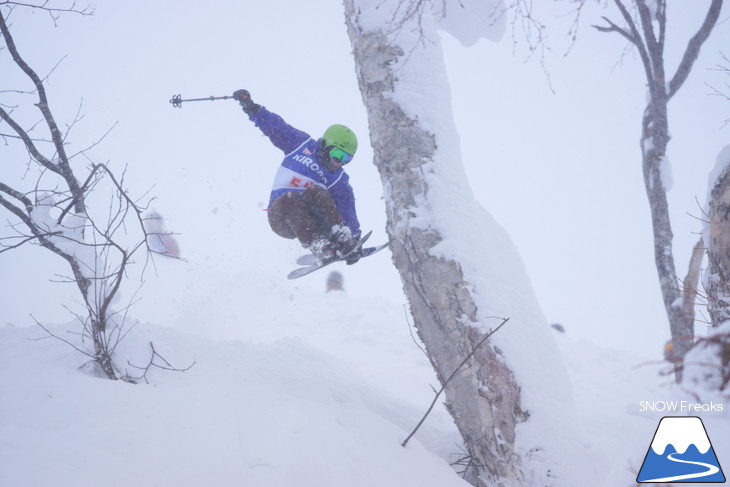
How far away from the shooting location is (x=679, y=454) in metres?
0.90

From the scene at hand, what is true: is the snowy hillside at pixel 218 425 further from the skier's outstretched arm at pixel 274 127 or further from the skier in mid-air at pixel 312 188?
the skier's outstretched arm at pixel 274 127

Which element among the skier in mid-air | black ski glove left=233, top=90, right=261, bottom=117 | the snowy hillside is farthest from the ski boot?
black ski glove left=233, top=90, right=261, bottom=117

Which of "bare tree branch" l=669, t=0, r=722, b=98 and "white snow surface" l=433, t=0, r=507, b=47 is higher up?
"white snow surface" l=433, t=0, r=507, b=47

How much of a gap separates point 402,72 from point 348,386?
2.19 meters

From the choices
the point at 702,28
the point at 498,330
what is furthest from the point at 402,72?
the point at 702,28

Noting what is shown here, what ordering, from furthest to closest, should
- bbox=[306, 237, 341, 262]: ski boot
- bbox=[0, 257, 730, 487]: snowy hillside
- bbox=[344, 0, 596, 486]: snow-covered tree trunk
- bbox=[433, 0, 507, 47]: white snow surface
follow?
bbox=[433, 0, 507, 47]: white snow surface < bbox=[306, 237, 341, 262]: ski boot < bbox=[344, 0, 596, 486]: snow-covered tree trunk < bbox=[0, 257, 730, 487]: snowy hillside

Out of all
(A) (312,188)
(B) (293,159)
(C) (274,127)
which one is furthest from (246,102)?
(A) (312,188)

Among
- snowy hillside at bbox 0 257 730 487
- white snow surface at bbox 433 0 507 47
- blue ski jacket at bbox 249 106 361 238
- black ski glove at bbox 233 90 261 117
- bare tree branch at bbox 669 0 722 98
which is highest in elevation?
white snow surface at bbox 433 0 507 47

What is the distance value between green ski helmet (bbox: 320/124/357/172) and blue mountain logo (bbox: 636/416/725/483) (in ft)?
9.92

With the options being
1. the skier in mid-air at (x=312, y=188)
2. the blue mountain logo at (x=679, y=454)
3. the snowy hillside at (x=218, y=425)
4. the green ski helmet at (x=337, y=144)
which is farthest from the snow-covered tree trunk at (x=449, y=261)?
the blue mountain logo at (x=679, y=454)

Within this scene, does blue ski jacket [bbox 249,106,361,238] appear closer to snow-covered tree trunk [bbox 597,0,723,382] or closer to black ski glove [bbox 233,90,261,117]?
black ski glove [bbox 233,90,261,117]

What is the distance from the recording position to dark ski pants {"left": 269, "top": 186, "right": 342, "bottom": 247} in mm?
3488

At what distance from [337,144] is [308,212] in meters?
0.62

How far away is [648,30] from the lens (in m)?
4.01
